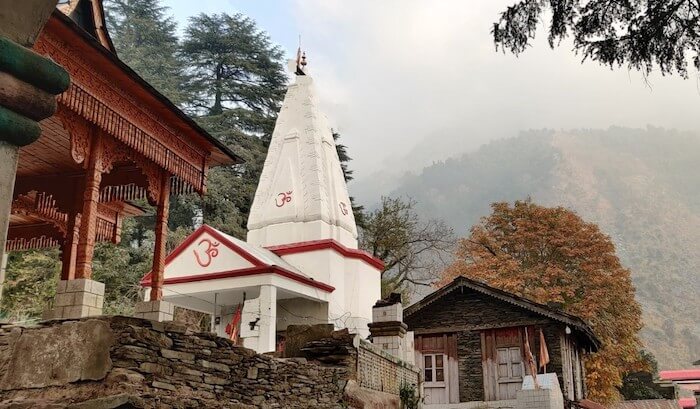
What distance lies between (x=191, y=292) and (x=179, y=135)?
28.6ft

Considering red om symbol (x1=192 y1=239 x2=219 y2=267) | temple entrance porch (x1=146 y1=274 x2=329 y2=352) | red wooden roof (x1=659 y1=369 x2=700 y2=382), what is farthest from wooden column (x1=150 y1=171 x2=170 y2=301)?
red wooden roof (x1=659 y1=369 x2=700 y2=382)

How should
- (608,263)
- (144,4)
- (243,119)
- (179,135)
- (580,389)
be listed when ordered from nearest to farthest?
(179,135)
(580,389)
(608,263)
(243,119)
(144,4)

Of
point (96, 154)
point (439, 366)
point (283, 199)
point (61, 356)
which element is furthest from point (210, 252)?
point (61, 356)

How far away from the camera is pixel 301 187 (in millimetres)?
21500

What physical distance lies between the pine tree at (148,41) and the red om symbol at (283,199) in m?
15.7

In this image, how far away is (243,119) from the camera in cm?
3450

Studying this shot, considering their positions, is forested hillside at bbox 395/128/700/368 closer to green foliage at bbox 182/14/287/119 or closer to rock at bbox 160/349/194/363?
green foliage at bbox 182/14/287/119

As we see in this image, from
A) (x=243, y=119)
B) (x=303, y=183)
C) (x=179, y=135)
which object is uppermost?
(x=243, y=119)

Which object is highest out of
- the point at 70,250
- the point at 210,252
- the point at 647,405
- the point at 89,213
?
the point at 210,252

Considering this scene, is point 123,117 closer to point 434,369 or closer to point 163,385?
point 163,385

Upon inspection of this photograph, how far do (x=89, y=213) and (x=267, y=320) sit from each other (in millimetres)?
8194

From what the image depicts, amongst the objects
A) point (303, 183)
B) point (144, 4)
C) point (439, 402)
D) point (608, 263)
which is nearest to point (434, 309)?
point (439, 402)

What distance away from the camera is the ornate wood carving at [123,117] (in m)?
7.86

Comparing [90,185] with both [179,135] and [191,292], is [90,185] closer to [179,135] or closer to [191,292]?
A: [179,135]
